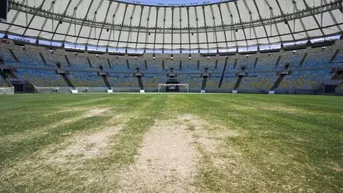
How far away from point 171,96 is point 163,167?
25981 mm

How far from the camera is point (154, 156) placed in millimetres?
4270

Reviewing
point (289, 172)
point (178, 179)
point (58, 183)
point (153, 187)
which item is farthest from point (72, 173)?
point (289, 172)

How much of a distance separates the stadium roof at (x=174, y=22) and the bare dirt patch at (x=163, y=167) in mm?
41595

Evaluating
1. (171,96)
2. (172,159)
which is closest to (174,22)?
(171,96)

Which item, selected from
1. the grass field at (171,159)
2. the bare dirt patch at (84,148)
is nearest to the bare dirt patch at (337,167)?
the grass field at (171,159)

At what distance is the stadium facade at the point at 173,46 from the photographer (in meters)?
40.5

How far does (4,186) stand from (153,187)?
7.03 ft

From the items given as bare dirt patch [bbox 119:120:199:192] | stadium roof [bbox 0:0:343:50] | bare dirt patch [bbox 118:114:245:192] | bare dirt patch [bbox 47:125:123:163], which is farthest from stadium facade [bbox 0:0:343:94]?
bare dirt patch [bbox 119:120:199:192]

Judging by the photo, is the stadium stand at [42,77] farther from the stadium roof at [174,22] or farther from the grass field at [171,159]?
the grass field at [171,159]

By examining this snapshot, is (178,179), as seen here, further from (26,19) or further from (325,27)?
(325,27)

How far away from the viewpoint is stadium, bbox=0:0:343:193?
11.2ft

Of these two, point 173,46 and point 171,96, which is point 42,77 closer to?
point 173,46

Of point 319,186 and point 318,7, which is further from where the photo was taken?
point 318,7

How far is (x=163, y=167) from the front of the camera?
3.71m
